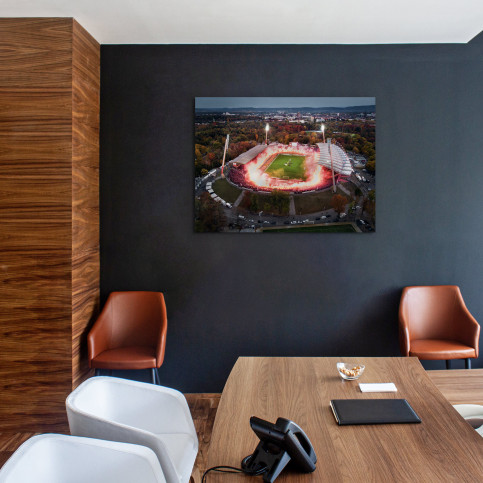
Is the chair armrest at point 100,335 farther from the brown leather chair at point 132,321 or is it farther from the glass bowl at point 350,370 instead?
the glass bowl at point 350,370

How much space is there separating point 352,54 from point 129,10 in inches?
73.5

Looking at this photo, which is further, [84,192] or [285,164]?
[285,164]

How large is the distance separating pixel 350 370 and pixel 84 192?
240cm

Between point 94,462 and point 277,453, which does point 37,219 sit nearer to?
point 94,462

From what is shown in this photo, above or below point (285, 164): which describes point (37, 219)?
below

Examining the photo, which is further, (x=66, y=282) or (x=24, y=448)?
(x=66, y=282)

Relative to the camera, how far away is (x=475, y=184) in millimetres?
3686

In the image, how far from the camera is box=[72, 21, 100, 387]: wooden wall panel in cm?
317

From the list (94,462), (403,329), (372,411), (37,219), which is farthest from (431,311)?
(37,219)

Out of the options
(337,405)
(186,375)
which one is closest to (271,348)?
(186,375)

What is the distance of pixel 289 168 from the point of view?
366cm

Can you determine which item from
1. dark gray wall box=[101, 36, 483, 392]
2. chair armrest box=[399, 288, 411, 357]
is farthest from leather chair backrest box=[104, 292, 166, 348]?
chair armrest box=[399, 288, 411, 357]

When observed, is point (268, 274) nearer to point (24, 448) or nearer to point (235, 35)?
point (235, 35)

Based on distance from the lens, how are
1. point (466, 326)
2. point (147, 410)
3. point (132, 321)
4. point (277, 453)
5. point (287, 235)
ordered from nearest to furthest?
1. point (277, 453)
2. point (147, 410)
3. point (466, 326)
4. point (132, 321)
5. point (287, 235)
